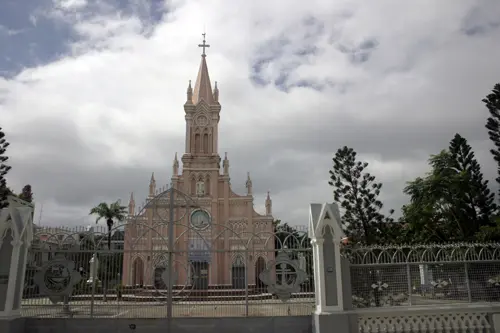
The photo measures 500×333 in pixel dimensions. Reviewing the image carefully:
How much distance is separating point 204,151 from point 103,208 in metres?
7.64

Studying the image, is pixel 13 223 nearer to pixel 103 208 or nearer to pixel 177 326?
pixel 177 326

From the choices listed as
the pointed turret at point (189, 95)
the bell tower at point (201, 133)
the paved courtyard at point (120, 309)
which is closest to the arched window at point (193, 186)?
the bell tower at point (201, 133)

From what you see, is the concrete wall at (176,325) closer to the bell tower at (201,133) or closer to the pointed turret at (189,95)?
the bell tower at (201,133)

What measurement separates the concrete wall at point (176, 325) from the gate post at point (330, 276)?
1.71 feet

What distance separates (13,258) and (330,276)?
5.77 meters

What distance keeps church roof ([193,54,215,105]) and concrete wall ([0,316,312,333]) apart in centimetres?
1950

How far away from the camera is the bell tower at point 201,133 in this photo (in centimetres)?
2395

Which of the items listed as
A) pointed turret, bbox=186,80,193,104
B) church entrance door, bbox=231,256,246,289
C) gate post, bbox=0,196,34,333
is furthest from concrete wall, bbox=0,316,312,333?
pointed turret, bbox=186,80,193,104

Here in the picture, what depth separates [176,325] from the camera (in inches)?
296

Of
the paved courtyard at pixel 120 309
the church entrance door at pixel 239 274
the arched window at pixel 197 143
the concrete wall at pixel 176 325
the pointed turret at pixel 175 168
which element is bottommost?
the concrete wall at pixel 176 325

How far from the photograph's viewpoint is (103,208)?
1028 inches

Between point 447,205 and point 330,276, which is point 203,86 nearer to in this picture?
point 447,205

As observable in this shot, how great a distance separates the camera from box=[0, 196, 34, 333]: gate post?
7.23 metres

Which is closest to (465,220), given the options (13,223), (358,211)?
(358,211)
